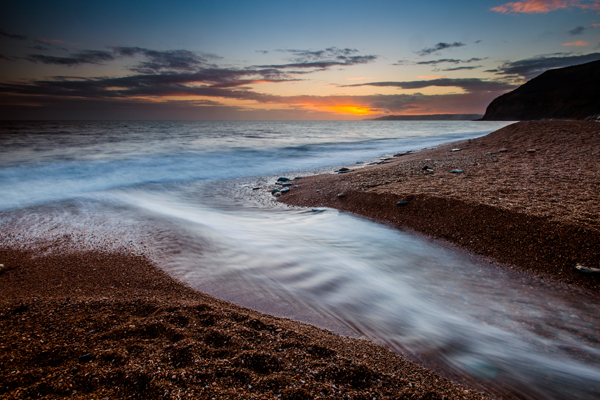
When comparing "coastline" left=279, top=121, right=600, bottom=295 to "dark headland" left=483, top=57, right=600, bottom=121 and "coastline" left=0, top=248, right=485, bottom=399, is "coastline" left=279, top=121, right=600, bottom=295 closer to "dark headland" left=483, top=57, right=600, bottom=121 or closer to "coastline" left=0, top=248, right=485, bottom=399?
"coastline" left=0, top=248, right=485, bottom=399

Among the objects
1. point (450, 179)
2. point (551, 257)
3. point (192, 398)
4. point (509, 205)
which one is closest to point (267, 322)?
point (192, 398)

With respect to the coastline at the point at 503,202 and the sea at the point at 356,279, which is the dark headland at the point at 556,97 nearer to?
the coastline at the point at 503,202

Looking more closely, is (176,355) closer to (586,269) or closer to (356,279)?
(356,279)

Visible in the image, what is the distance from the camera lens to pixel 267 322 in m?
2.08

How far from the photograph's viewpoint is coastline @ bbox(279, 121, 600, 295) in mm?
3068

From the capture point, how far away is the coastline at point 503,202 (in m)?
3.07

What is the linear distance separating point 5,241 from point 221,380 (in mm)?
4477

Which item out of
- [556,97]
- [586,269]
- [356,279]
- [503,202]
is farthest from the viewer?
[556,97]

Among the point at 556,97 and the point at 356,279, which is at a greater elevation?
the point at 556,97

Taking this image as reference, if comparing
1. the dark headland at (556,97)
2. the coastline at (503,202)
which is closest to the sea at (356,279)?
the coastline at (503,202)

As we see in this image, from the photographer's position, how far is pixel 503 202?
398 centimetres

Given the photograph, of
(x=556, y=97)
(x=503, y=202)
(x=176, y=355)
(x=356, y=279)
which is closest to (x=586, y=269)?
(x=503, y=202)

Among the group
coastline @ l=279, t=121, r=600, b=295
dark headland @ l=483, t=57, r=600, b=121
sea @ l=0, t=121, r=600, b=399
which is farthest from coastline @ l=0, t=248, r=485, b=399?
dark headland @ l=483, t=57, r=600, b=121

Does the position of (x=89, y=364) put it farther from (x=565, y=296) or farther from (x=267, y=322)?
(x=565, y=296)
